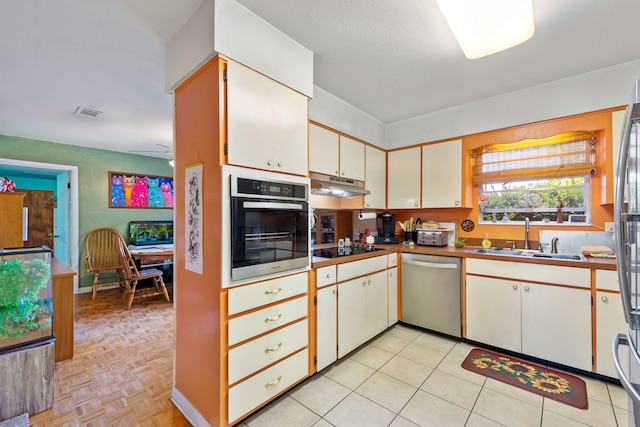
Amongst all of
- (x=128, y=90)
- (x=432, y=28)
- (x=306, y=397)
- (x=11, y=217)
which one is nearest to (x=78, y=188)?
(x=11, y=217)

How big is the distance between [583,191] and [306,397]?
3.00 metres

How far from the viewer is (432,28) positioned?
175cm

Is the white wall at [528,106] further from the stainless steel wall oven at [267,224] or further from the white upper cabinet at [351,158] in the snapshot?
the stainless steel wall oven at [267,224]

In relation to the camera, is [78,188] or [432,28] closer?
[432,28]

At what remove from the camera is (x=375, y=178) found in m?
3.23

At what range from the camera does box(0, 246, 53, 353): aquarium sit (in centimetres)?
171

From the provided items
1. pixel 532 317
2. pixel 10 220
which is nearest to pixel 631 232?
pixel 532 317

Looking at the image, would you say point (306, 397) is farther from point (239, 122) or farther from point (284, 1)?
point (284, 1)

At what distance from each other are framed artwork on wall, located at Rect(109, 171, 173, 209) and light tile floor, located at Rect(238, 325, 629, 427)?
4.76 metres

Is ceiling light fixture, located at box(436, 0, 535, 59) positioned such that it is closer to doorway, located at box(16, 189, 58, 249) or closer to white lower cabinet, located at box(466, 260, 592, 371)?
white lower cabinet, located at box(466, 260, 592, 371)

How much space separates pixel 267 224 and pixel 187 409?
4.12ft

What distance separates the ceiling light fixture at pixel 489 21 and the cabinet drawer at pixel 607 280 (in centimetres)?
174

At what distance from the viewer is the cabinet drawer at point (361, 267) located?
225 centimetres

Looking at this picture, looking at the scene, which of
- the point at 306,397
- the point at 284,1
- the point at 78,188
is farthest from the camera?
the point at 78,188
